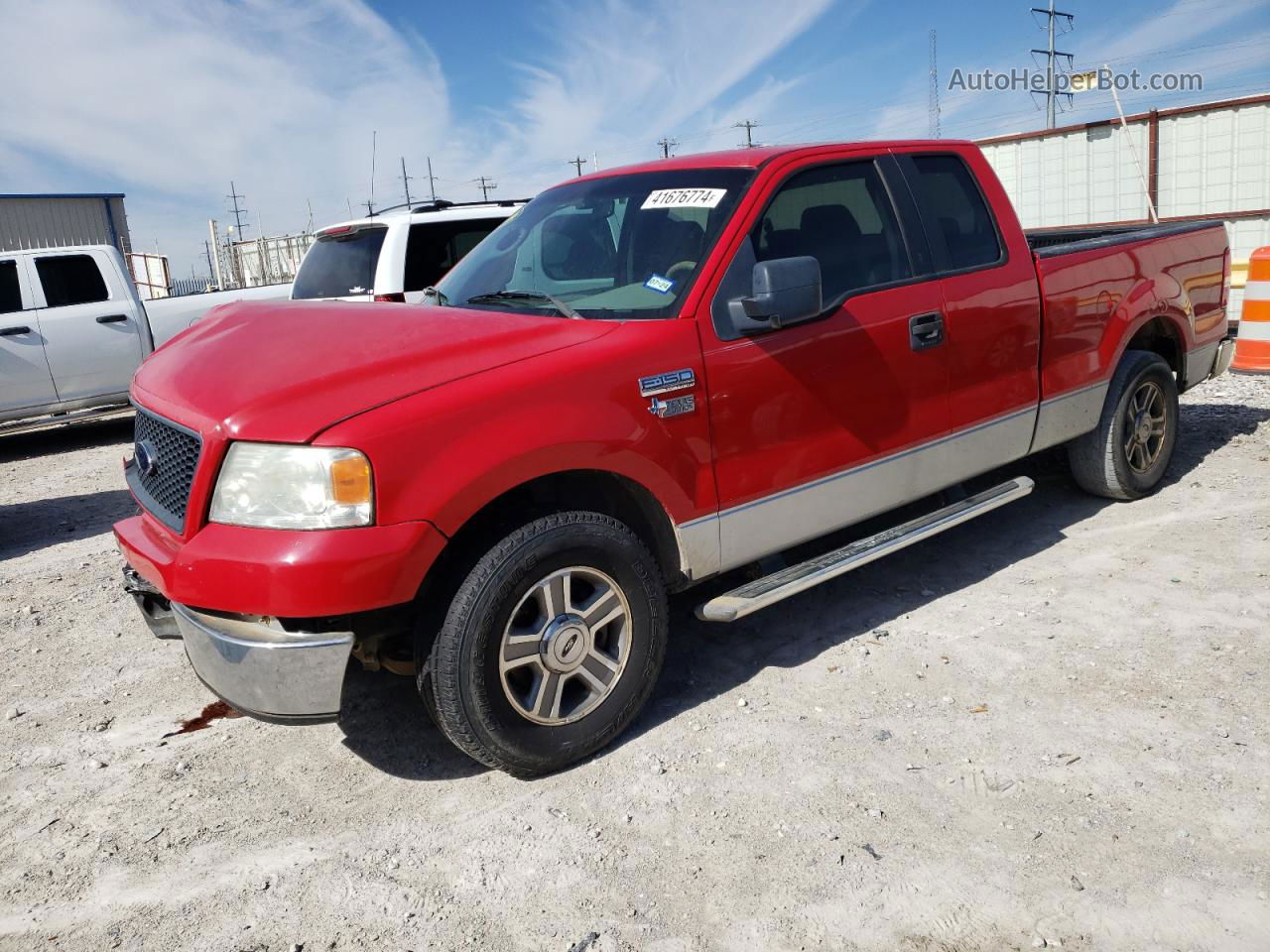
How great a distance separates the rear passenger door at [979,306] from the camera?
413 cm

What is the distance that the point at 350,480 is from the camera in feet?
8.61

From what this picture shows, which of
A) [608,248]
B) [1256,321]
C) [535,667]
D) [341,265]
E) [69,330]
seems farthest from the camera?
[69,330]

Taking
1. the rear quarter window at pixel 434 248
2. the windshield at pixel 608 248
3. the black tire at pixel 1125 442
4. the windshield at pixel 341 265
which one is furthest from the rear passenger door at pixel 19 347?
the black tire at pixel 1125 442

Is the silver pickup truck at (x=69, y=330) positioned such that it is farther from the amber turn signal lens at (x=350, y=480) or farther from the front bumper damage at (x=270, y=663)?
the amber turn signal lens at (x=350, y=480)

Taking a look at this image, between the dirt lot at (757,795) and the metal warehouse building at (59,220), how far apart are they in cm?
2477

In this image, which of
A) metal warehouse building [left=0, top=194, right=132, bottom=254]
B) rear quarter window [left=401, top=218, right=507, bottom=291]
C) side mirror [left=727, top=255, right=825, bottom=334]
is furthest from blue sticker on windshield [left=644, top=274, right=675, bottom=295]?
metal warehouse building [left=0, top=194, right=132, bottom=254]

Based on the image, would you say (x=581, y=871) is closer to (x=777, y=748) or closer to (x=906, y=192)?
(x=777, y=748)

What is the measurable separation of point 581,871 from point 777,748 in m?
0.85

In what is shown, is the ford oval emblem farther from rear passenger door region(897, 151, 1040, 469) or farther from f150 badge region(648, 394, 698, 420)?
rear passenger door region(897, 151, 1040, 469)

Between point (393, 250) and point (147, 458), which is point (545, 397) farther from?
point (393, 250)

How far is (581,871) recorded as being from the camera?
2.71 metres

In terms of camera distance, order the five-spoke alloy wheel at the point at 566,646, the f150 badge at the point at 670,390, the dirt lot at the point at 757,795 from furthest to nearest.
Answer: the f150 badge at the point at 670,390 → the five-spoke alloy wheel at the point at 566,646 → the dirt lot at the point at 757,795

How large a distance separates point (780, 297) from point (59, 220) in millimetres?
27404

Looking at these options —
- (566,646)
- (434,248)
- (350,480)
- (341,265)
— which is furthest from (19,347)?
(566,646)
